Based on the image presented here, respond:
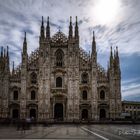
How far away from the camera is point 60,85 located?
217 feet

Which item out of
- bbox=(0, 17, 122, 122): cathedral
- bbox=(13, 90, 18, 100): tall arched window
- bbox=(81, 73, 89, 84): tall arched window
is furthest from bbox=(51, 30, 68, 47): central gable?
bbox=(13, 90, 18, 100): tall arched window

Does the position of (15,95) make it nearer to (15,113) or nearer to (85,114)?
(15,113)

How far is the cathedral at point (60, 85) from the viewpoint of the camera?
64562mm

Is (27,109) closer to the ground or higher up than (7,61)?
closer to the ground

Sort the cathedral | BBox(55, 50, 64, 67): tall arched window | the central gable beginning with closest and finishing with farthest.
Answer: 1. the cathedral
2. BBox(55, 50, 64, 67): tall arched window
3. the central gable

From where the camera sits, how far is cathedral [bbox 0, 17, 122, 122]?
6456 centimetres

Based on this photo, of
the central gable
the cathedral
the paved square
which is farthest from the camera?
the central gable

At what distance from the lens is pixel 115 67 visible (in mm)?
66312

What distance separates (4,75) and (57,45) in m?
12.3

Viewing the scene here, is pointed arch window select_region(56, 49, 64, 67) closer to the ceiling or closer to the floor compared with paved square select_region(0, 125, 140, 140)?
closer to the ceiling

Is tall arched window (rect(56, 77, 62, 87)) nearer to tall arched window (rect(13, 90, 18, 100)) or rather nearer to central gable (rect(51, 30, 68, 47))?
central gable (rect(51, 30, 68, 47))

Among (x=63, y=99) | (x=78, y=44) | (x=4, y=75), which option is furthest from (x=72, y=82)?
(x=4, y=75)

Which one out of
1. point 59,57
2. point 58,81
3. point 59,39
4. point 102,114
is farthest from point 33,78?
point 102,114

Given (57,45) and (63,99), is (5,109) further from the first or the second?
(57,45)
